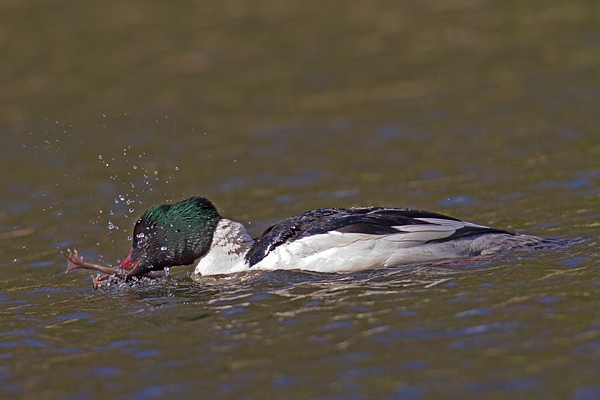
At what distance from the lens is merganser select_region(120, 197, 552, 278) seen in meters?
8.76

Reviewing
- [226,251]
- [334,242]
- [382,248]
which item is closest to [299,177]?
[226,251]

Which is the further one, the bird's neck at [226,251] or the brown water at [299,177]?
the bird's neck at [226,251]

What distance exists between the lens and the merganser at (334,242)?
8758mm

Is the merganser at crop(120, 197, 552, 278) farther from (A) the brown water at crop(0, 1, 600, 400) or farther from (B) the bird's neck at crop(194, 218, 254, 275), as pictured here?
(A) the brown water at crop(0, 1, 600, 400)

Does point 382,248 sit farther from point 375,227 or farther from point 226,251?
point 226,251

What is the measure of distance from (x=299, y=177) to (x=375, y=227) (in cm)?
400

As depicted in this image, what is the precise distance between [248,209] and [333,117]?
3625mm

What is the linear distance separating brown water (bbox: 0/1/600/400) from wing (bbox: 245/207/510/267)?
37cm

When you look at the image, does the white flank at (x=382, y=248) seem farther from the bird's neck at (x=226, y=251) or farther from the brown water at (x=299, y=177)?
the bird's neck at (x=226, y=251)

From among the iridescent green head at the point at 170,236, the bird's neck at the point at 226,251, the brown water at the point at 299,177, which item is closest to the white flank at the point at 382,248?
the brown water at the point at 299,177

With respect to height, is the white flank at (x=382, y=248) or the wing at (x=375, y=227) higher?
the wing at (x=375, y=227)

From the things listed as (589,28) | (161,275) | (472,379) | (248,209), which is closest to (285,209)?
(248,209)

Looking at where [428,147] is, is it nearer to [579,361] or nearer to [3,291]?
[3,291]

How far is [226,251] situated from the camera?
372 inches
